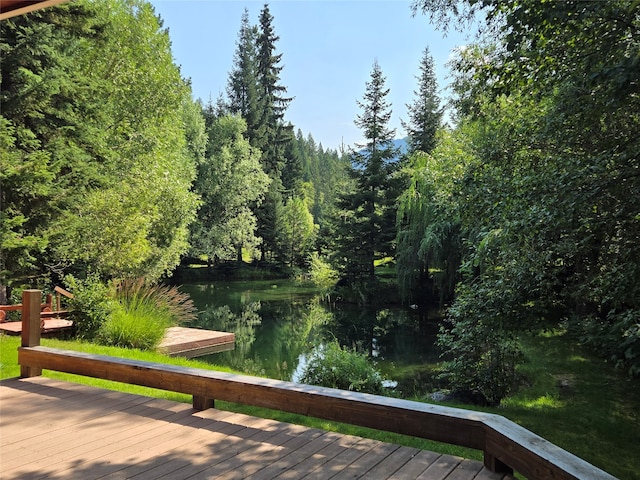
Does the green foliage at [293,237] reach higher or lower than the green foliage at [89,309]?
higher

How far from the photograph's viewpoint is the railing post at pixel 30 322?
3.89 m

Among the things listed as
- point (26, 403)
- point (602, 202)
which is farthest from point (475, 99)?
point (26, 403)

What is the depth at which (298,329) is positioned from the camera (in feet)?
43.6

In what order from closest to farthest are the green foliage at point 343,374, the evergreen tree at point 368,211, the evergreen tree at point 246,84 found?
the green foliage at point 343,374 < the evergreen tree at point 368,211 < the evergreen tree at point 246,84

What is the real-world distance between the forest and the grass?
1.73 feet

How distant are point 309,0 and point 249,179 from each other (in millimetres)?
20637

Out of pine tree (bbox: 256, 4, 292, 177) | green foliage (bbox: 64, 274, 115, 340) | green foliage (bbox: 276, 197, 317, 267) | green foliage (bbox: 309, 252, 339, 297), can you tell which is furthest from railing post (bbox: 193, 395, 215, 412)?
pine tree (bbox: 256, 4, 292, 177)

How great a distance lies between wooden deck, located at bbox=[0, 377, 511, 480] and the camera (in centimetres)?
225

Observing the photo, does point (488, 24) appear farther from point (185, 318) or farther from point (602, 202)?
point (185, 318)

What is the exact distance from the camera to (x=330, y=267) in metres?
21.5

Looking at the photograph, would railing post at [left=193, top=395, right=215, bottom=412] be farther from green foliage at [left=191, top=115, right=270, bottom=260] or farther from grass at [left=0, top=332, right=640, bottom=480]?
green foliage at [left=191, top=115, right=270, bottom=260]

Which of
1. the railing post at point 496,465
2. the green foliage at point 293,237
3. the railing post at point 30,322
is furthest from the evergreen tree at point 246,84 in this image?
the railing post at point 496,465

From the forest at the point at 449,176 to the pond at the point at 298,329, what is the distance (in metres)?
1.31

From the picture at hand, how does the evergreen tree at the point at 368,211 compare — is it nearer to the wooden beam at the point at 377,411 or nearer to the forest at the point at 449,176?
the forest at the point at 449,176
